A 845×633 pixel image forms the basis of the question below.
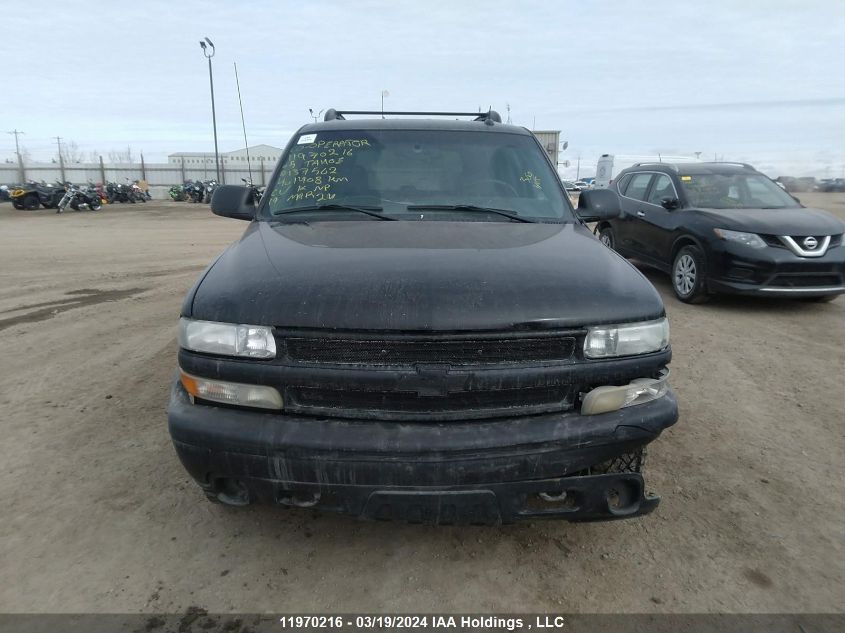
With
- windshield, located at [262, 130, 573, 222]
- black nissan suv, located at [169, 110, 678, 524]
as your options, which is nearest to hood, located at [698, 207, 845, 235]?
windshield, located at [262, 130, 573, 222]

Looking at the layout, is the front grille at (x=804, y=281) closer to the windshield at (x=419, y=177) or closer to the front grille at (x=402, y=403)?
the windshield at (x=419, y=177)

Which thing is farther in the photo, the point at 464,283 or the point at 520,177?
the point at 520,177

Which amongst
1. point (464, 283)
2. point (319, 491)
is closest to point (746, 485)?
point (464, 283)

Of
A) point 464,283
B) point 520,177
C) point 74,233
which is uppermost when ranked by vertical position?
point 520,177

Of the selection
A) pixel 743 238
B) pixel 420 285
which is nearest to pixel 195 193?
pixel 743 238

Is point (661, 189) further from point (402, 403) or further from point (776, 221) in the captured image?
point (402, 403)

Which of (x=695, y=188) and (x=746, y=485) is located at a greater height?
(x=695, y=188)

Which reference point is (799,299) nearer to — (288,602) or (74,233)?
(288,602)

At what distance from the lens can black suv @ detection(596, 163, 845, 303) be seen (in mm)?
6309

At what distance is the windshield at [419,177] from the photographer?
3188 mm

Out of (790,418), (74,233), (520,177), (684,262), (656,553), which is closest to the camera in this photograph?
(656,553)

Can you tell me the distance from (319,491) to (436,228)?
54.8 inches

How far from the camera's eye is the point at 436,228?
2.84 meters

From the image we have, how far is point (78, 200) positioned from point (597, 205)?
87.3ft
